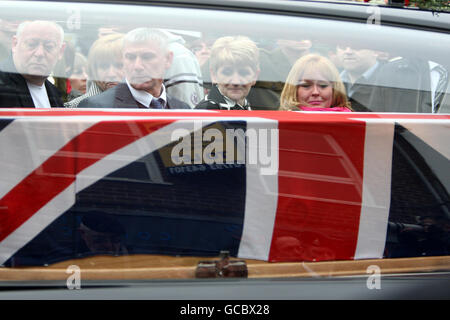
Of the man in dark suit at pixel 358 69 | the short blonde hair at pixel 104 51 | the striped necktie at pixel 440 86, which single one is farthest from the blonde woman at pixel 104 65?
the striped necktie at pixel 440 86

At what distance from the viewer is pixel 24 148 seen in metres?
1.49

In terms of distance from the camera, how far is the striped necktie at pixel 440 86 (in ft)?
5.87

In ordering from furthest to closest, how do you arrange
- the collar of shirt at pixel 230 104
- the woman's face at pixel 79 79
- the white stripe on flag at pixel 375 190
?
the woman's face at pixel 79 79 < the collar of shirt at pixel 230 104 < the white stripe on flag at pixel 375 190

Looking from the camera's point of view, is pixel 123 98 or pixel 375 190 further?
pixel 123 98

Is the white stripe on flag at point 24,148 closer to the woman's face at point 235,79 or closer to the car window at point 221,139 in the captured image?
the car window at point 221,139

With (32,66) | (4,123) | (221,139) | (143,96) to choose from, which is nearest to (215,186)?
(221,139)

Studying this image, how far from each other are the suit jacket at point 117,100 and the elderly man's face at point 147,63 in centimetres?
6

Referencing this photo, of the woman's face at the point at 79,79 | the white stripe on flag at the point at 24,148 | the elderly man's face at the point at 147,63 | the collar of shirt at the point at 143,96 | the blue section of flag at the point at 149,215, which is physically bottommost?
the blue section of flag at the point at 149,215

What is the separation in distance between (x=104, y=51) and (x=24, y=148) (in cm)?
46

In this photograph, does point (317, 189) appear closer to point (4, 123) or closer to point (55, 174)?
point (55, 174)

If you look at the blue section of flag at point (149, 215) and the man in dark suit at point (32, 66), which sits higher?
the man in dark suit at point (32, 66)

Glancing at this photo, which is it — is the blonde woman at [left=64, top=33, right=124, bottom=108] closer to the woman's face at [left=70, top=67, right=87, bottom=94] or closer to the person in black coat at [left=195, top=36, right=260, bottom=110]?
the woman's face at [left=70, top=67, right=87, bottom=94]

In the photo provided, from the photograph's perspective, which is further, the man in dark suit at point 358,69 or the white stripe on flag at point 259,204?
the man in dark suit at point 358,69

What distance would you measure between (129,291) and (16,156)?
19.0 inches
